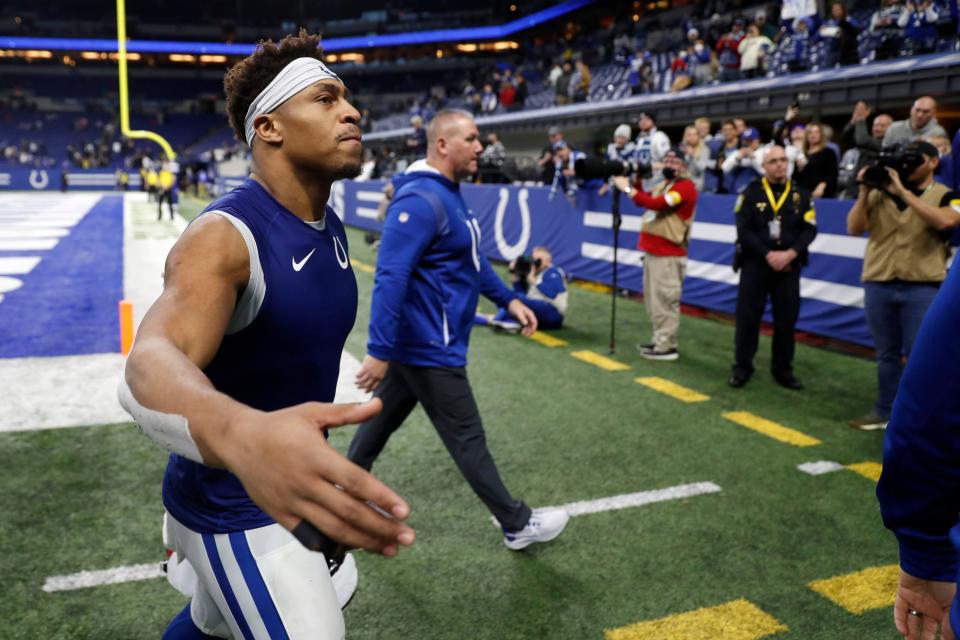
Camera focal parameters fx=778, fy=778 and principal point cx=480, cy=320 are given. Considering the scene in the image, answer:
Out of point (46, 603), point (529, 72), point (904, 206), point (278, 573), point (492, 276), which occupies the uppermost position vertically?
point (529, 72)

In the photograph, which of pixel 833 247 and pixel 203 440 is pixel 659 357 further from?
pixel 203 440

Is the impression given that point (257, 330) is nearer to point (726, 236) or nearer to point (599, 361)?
point (599, 361)

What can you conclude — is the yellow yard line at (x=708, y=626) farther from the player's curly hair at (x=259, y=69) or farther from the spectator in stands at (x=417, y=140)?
the spectator in stands at (x=417, y=140)

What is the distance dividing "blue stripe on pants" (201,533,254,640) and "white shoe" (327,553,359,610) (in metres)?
0.36

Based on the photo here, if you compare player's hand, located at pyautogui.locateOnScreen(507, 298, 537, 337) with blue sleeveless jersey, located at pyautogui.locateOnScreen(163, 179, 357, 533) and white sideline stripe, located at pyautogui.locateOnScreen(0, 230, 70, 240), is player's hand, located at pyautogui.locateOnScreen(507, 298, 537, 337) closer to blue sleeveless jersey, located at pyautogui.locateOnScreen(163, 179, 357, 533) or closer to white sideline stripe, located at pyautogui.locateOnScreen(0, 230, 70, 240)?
blue sleeveless jersey, located at pyautogui.locateOnScreen(163, 179, 357, 533)

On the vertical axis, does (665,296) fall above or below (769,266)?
below

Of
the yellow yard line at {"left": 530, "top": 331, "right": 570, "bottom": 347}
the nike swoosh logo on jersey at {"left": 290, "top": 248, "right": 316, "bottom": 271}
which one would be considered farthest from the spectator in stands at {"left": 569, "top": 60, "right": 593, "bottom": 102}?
→ the nike swoosh logo on jersey at {"left": 290, "top": 248, "right": 316, "bottom": 271}

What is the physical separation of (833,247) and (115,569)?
7304 mm

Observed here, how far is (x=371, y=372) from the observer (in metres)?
3.49

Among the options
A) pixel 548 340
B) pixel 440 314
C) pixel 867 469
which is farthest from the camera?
pixel 548 340

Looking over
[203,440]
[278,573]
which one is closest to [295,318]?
[278,573]

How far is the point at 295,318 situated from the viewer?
1.82 metres

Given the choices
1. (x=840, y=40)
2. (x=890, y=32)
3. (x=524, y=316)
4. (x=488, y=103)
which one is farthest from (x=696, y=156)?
(x=488, y=103)

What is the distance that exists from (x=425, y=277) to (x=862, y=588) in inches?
93.4
